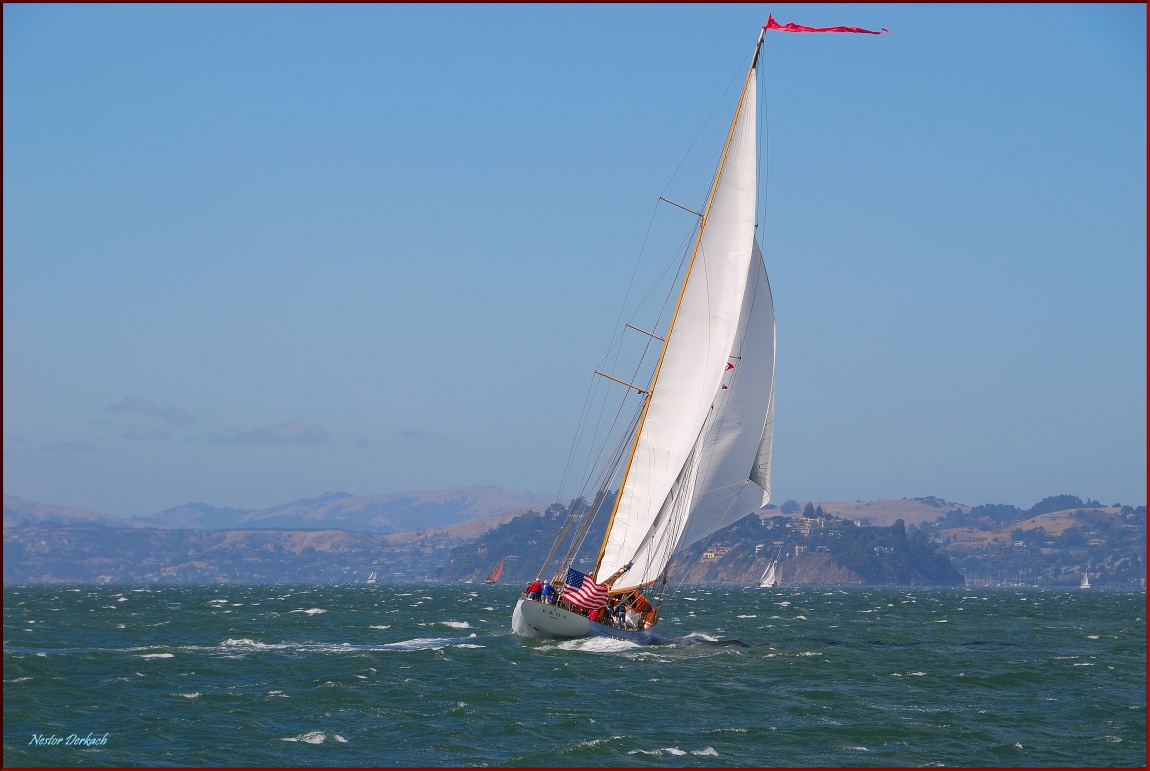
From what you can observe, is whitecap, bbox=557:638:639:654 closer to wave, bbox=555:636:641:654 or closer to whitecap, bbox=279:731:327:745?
wave, bbox=555:636:641:654

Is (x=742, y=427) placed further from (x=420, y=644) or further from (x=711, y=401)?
(x=420, y=644)

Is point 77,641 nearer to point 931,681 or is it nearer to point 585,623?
point 585,623

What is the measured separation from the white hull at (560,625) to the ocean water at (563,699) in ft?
2.15

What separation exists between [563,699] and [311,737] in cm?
738

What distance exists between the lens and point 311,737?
86.0ft

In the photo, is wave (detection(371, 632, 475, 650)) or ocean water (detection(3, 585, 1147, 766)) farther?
wave (detection(371, 632, 475, 650))

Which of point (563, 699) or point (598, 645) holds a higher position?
point (598, 645)

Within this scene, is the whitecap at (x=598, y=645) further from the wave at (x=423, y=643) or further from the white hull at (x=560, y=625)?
the wave at (x=423, y=643)

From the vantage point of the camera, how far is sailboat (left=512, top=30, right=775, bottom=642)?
142 ft

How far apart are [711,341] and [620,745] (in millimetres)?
20204

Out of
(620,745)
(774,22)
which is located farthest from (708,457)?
(620,745)

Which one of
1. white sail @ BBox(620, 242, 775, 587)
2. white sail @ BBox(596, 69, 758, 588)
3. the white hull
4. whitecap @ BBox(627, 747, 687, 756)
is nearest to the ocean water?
whitecap @ BBox(627, 747, 687, 756)

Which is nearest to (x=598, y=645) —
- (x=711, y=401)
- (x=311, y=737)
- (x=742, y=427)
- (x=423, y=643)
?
(x=423, y=643)

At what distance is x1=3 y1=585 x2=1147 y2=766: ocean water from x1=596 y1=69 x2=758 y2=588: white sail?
4.68 meters
